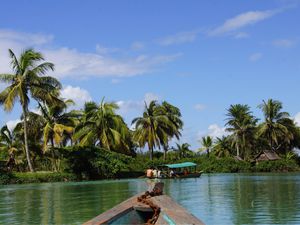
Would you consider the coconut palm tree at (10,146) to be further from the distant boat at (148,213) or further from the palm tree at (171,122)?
the distant boat at (148,213)

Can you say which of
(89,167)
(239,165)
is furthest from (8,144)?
(239,165)

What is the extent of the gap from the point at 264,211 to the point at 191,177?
29.8 m

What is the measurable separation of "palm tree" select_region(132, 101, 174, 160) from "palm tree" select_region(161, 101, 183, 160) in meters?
0.23

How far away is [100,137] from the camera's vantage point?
158 ft

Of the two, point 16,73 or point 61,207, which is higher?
point 16,73

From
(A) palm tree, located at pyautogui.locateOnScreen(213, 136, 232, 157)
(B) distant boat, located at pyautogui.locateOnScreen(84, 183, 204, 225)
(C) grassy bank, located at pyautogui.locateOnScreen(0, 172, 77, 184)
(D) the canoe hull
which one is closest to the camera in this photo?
(D) the canoe hull

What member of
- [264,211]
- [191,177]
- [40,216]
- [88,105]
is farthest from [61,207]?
[88,105]

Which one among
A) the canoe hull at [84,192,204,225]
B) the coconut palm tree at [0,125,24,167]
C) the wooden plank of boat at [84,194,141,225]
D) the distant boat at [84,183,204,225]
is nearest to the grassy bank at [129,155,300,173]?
the coconut palm tree at [0,125,24,167]

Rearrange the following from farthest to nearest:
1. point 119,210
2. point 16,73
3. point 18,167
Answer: point 18,167 → point 16,73 → point 119,210

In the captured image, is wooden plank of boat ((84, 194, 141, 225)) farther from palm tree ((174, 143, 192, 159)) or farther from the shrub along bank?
palm tree ((174, 143, 192, 159))

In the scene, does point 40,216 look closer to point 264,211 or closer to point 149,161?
point 264,211

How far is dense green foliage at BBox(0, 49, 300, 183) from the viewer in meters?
39.6

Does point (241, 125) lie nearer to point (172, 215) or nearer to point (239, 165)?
point (239, 165)

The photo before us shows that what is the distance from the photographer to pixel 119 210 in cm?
834
